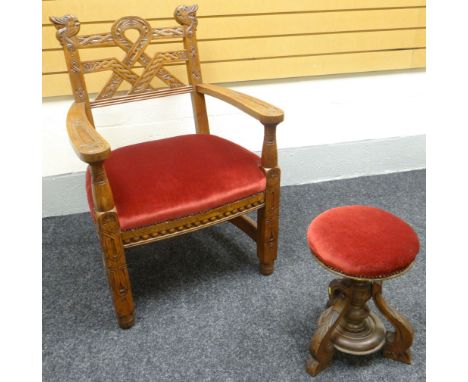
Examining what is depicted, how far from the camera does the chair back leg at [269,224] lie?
1.49 meters

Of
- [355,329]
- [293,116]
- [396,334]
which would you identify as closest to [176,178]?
[355,329]

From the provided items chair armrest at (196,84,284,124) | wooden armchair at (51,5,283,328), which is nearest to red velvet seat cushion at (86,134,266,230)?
wooden armchair at (51,5,283,328)

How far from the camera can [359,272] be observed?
106cm

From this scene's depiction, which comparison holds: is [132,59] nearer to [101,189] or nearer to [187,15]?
[187,15]

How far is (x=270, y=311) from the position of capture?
1.54 meters

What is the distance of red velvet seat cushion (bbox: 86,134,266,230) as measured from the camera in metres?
1.29

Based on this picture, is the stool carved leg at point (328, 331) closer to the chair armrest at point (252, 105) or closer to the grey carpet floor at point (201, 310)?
the grey carpet floor at point (201, 310)

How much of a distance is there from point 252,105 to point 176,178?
39cm

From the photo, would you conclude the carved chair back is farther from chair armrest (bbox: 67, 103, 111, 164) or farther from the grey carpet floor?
the grey carpet floor

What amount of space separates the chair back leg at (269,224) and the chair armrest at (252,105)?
0.21 m

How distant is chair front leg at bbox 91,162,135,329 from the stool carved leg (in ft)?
2.16

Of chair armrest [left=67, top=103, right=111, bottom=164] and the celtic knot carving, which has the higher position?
the celtic knot carving

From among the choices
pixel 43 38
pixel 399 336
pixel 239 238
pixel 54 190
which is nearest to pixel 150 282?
pixel 239 238

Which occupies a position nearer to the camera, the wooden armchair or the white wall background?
the wooden armchair
